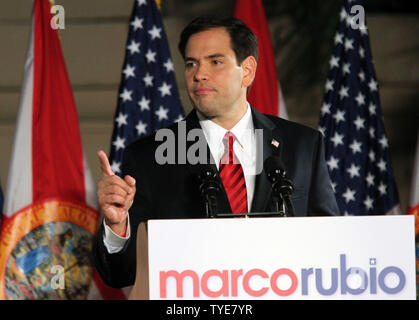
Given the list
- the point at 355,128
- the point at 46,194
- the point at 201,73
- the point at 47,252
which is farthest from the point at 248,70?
the point at 47,252

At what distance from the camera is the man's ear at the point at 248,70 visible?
9.75 feet

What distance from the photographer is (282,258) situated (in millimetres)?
1690

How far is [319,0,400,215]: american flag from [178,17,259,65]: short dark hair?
1.51 metres

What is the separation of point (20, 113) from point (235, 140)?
205 centimetres

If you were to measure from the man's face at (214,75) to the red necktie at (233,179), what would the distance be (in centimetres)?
19

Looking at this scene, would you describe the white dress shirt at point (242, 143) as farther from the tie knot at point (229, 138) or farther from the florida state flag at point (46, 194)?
the florida state flag at point (46, 194)

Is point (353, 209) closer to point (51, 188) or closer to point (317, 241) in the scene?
point (51, 188)

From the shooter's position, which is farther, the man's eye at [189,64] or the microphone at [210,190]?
the man's eye at [189,64]

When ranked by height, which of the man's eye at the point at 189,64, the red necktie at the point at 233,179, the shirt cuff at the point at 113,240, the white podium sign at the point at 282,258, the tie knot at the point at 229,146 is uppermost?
the man's eye at the point at 189,64

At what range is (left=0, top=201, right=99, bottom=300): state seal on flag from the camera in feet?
13.4

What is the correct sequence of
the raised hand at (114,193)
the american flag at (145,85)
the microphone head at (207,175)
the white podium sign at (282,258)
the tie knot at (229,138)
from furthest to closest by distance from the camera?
the american flag at (145,85), the tie knot at (229,138), the microphone head at (207,175), the raised hand at (114,193), the white podium sign at (282,258)

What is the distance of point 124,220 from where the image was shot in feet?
6.85

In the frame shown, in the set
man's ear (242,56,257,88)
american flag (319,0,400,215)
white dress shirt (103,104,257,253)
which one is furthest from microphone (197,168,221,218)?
A: american flag (319,0,400,215)

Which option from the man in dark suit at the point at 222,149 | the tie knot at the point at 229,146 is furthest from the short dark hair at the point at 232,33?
the tie knot at the point at 229,146
